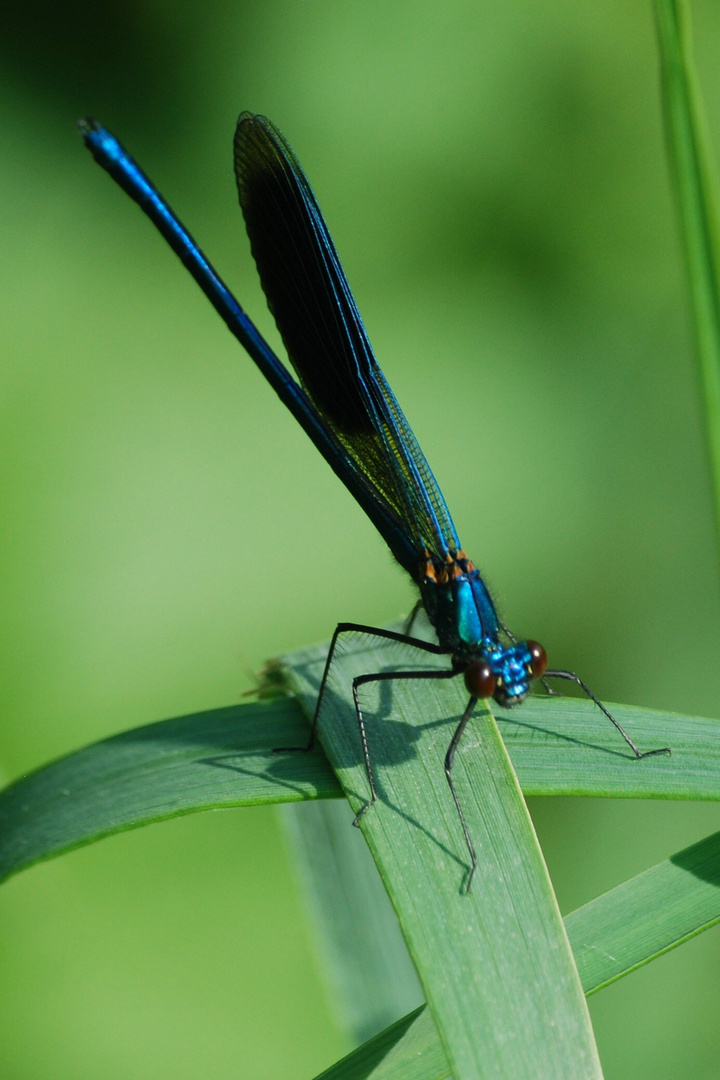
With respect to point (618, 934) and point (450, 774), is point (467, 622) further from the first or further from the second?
point (618, 934)

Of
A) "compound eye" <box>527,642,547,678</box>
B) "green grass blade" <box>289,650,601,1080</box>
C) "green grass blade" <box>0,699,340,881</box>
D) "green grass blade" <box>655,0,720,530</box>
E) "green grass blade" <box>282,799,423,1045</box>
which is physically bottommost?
"green grass blade" <box>282,799,423,1045</box>

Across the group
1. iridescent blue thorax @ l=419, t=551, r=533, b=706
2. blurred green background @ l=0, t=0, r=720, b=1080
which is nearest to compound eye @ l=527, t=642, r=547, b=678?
iridescent blue thorax @ l=419, t=551, r=533, b=706

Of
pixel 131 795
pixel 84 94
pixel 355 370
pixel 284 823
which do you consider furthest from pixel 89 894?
pixel 84 94

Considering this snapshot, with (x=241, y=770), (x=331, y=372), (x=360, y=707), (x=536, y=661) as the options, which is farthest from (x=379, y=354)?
(x=241, y=770)

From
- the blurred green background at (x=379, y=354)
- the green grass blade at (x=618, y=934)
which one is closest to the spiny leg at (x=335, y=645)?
the green grass blade at (x=618, y=934)

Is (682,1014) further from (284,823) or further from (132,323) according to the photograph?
(132,323)

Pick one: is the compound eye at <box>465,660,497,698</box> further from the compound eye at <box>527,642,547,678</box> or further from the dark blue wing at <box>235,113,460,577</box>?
the dark blue wing at <box>235,113,460,577</box>
